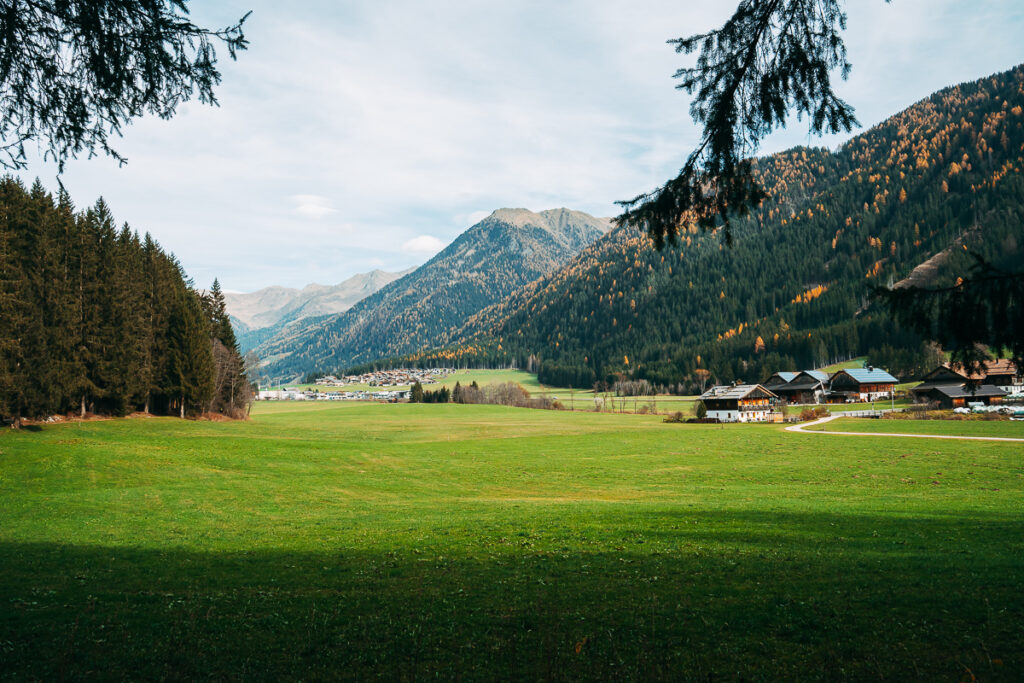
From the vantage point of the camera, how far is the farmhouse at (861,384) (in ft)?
385

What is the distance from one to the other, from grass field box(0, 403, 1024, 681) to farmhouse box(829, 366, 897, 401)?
97.1 m

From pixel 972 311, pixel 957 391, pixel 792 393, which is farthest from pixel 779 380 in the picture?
pixel 972 311

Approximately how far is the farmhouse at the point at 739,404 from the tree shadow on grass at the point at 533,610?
79.0 metres

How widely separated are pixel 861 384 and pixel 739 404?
144 ft

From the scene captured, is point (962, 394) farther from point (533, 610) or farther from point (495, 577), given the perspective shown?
point (533, 610)

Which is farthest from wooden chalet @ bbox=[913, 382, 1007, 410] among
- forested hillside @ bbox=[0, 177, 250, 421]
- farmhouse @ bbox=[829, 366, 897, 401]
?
forested hillside @ bbox=[0, 177, 250, 421]

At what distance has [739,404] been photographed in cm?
9362

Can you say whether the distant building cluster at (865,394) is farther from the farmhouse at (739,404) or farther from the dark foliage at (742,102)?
the dark foliage at (742,102)

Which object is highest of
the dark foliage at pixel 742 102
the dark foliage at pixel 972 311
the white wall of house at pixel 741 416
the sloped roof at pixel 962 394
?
the dark foliage at pixel 742 102

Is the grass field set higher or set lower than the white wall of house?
higher

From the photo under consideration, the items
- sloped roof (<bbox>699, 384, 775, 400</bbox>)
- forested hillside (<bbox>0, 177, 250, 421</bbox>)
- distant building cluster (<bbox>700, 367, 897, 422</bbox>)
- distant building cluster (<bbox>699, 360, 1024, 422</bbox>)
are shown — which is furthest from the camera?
sloped roof (<bbox>699, 384, 775, 400</bbox>)

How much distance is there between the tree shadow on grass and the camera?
754 centimetres

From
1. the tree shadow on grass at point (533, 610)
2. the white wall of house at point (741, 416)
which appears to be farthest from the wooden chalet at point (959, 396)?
the tree shadow on grass at point (533, 610)

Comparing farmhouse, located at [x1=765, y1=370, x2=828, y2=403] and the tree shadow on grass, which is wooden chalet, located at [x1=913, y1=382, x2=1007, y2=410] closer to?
farmhouse, located at [x1=765, y1=370, x2=828, y2=403]
